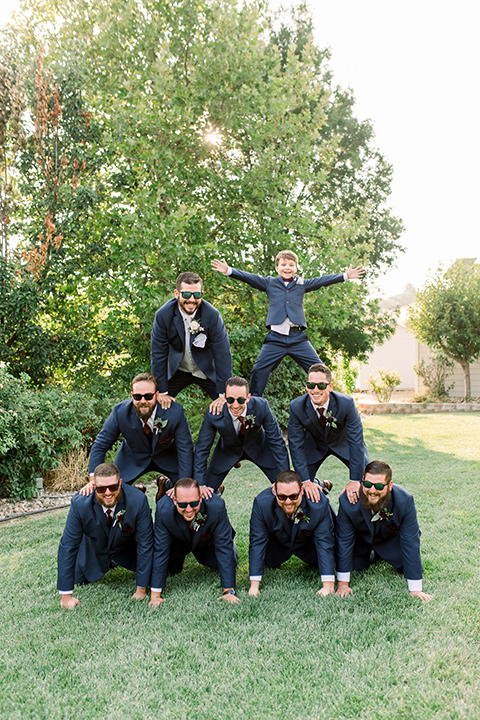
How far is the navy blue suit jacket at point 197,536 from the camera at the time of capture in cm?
410

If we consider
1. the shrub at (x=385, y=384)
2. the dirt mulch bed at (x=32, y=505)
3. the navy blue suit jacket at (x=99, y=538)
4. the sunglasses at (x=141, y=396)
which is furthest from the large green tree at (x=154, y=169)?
the shrub at (x=385, y=384)

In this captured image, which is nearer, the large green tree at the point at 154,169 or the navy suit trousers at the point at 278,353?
the navy suit trousers at the point at 278,353

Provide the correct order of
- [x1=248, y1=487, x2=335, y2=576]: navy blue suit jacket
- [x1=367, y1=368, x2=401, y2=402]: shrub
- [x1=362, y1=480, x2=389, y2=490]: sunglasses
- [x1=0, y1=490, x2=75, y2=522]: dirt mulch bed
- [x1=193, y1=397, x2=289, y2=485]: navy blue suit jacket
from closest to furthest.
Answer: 1. [x1=362, y1=480, x2=389, y2=490]: sunglasses
2. [x1=248, y1=487, x2=335, y2=576]: navy blue suit jacket
3. [x1=193, y1=397, x2=289, y2=485]: navy blue suit jacket
4. [x1=0, y1=490, x2=75, y2=522]: dirt mulch bed
5. [x1=367, y1=368, x2=401, y2=402]: shrub

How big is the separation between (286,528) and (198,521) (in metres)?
0.70

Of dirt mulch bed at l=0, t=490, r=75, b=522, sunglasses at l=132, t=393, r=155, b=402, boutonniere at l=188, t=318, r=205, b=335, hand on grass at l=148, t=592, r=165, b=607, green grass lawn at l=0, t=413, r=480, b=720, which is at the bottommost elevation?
green grass lawn at l=0, t=413, r=480, b=720

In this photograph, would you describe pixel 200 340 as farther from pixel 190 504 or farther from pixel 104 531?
pixel 104 531

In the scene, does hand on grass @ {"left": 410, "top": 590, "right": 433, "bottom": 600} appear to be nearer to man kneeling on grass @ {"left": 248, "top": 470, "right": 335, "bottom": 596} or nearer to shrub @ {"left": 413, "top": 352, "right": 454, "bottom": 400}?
man kneeling on grass @ {"left": 248, "top": 470, "right": 335, "bottom": 596}

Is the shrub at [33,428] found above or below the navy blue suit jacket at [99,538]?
above

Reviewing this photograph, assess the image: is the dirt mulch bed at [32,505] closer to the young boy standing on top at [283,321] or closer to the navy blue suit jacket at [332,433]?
the young boy standing on top at [283,321]

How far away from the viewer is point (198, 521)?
4.14m

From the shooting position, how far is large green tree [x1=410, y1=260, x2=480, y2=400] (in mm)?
18458

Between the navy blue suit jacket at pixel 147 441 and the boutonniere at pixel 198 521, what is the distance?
1.78 feet

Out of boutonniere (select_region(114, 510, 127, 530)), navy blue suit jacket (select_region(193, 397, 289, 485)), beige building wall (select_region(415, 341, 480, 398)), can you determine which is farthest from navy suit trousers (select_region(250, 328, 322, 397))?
beige building wall (select_region(415, 341, 480, 398))

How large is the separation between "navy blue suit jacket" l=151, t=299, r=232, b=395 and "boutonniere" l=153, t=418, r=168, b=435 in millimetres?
583
